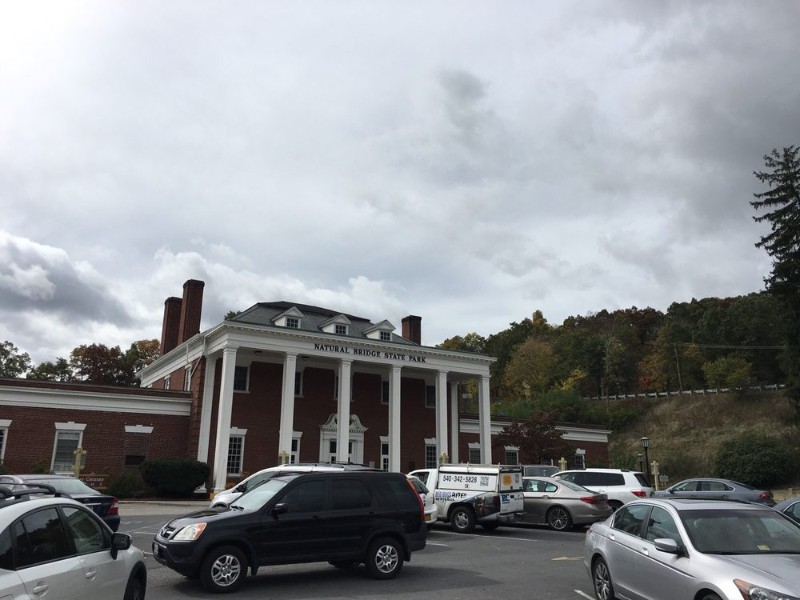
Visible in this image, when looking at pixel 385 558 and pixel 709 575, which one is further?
pixel 385 558

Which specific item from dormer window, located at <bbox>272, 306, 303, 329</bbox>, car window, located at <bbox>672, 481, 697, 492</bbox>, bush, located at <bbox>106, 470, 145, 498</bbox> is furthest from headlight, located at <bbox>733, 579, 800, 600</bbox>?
dormer window, located at <bbox>272, 306, 303, 329</bbox>

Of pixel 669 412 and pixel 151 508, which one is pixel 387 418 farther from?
pixel 669 412

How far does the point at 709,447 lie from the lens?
214 feet

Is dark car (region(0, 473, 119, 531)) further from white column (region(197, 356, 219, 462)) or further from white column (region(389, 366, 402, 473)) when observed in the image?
white column (region(389, 366, 402, 473))

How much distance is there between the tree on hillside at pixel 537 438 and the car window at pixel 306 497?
120 feet

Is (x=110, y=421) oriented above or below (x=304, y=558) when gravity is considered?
above

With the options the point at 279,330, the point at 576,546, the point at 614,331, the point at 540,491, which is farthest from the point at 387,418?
the point at 614,331

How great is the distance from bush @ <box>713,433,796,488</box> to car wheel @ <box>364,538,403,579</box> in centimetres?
4338

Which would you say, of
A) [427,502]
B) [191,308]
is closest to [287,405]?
[191,308]

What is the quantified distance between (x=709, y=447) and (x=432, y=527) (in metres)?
54.8

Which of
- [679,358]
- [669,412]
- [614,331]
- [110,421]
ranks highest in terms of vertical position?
[614,331]

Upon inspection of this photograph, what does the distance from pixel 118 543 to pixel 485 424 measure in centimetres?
3838

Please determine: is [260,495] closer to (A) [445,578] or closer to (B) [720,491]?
(A) [445,578]

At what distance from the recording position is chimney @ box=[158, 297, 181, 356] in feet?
148
